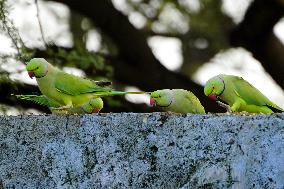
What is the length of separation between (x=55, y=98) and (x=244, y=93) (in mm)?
647

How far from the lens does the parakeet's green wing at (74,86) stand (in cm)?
272

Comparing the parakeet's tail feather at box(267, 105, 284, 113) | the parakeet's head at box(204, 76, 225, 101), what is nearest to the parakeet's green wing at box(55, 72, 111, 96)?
the parakeet's head at box(204, 76, 225, 101)

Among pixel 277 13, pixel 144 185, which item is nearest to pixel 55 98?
pixel 144 185

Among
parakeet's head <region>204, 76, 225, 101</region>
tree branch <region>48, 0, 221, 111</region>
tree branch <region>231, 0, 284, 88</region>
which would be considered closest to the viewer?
parakeet's head <region>204, 76, 225, 101</region>

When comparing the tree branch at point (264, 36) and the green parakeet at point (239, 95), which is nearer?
the green parakeet at point (239, 95)

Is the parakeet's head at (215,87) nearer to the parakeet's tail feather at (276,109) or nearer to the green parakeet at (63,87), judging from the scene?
the parakeet's tail feather at (276,109)

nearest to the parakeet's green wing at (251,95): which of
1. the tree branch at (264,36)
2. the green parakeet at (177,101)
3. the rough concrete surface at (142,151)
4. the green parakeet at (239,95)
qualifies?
the green parakeet at (239,95)

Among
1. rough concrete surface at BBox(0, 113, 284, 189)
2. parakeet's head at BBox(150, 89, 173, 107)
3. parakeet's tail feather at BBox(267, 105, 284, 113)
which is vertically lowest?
rough concrete surface at BBox(0, 113, 284, 189)

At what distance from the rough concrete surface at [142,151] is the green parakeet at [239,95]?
0.24m

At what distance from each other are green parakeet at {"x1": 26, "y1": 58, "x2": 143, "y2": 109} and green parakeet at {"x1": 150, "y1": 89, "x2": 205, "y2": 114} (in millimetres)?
183

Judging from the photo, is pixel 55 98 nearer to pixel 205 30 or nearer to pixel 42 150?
pixel 42 150

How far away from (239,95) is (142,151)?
0.40 meters

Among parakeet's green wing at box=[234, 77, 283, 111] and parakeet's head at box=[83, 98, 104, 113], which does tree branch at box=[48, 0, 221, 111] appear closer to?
parakeet's head at box=[83, 98, 104, 113]

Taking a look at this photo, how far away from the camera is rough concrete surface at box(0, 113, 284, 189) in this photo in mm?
2279
